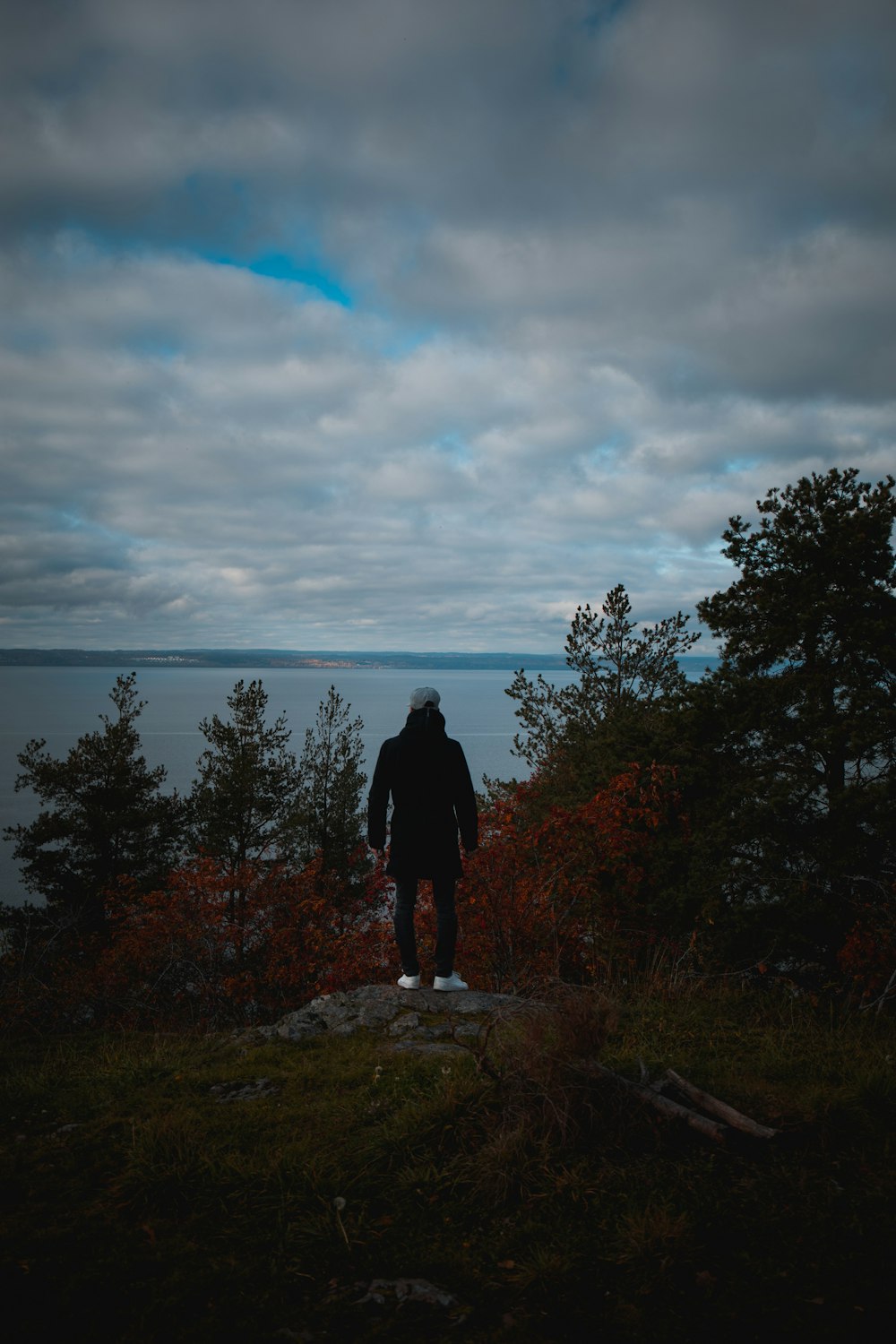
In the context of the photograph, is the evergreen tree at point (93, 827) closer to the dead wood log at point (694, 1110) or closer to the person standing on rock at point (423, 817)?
the person standing on rock at point (423, 817)

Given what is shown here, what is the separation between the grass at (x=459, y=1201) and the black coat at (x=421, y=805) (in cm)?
171

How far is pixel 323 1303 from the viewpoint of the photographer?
103 inches

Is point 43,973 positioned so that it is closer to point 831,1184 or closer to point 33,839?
point 33,839

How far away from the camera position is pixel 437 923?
20.7ft

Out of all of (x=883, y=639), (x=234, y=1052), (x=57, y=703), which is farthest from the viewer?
(x=57, y=703)

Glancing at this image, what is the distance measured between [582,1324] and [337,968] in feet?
50.0

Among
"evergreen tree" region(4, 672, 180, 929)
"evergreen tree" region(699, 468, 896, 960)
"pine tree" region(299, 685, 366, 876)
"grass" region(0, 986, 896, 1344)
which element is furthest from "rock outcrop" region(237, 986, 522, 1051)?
"pine tree" region(299, 685, 366, 876)

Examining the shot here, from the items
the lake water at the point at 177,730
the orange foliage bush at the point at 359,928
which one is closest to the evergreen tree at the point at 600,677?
the lake water at the point at 177,730

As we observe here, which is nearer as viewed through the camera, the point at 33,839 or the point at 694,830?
the point at 694,830

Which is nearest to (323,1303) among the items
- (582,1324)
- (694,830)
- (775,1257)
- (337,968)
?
(582,1324)

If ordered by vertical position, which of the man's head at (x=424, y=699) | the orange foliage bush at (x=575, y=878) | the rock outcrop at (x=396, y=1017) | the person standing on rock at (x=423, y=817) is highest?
the man's head at (x=424, y=699)

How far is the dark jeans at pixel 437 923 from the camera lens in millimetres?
6227

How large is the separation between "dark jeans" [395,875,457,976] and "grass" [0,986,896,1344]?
1.55 metres

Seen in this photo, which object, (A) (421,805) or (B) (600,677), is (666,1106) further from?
(B) (600,677)
